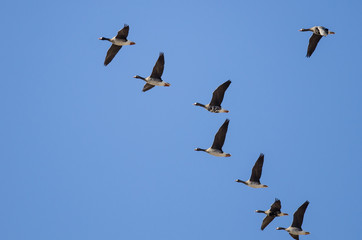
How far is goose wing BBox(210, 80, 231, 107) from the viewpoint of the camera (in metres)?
35.9

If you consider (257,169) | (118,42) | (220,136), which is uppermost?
(118,42)

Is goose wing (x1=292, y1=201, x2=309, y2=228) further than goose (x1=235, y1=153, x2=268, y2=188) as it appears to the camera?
No

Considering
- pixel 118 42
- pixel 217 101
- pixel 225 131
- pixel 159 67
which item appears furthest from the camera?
pixel 118 42

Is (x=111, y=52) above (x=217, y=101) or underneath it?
above

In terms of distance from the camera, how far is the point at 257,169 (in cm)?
3675

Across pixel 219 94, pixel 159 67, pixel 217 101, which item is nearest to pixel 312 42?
pixel 219 94

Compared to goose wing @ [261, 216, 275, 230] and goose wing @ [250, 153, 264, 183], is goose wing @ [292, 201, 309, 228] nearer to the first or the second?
goose wing @ [261, 216, 275, 230]

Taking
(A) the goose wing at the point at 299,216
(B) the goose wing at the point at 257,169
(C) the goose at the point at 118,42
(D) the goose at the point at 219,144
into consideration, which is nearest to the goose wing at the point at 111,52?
(C) the goose at the point at 118,42

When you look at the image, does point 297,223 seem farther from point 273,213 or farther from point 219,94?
point 219,94

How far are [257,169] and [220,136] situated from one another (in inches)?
87.8

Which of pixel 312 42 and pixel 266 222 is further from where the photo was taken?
pixel 266 222

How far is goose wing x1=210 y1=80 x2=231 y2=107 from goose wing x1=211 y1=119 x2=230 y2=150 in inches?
45.8

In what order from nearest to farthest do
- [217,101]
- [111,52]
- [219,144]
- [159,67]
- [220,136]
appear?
1. [220,136]
2. [217,101]
3. [219,144]
4. [159,67]
5. [111,52]

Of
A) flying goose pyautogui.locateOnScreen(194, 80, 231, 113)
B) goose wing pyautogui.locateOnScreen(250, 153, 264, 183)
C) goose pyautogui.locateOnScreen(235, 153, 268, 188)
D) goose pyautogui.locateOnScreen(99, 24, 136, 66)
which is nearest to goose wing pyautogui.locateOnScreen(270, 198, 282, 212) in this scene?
goose pyautogui.locateOnScreen(235, 153, 268, 188)
